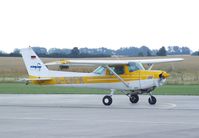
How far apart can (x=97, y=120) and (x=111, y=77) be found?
8.84 m

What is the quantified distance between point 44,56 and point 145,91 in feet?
232

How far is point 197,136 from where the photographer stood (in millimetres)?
15844

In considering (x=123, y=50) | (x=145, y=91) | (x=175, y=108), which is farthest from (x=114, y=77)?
(x=123, y=50)

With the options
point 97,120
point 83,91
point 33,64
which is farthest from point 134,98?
point 83,91

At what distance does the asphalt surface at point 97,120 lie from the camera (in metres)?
16.6

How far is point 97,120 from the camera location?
67.6 feet

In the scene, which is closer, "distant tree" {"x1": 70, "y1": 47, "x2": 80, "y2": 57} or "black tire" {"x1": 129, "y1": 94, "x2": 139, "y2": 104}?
"black tire" {"x1": 129, "y1": 94, "x2": 139, "y2": 104}

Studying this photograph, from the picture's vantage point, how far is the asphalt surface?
54.5ft

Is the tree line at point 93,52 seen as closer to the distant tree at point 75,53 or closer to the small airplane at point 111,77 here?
the distant tree at point 75,53

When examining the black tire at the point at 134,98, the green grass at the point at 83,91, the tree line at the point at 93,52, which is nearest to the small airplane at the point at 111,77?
the black tire at the point at 134,98

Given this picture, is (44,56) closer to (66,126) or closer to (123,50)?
(123,50)

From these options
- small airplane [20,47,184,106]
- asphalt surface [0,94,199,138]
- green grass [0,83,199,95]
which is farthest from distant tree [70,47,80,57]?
asphalt surface [0,94,199,138]

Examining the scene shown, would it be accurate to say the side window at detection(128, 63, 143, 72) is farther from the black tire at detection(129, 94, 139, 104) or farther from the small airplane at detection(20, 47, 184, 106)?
the black tire at detection(129, 94, 139, 104)

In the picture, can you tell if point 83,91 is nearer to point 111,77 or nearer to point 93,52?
point 111,77
